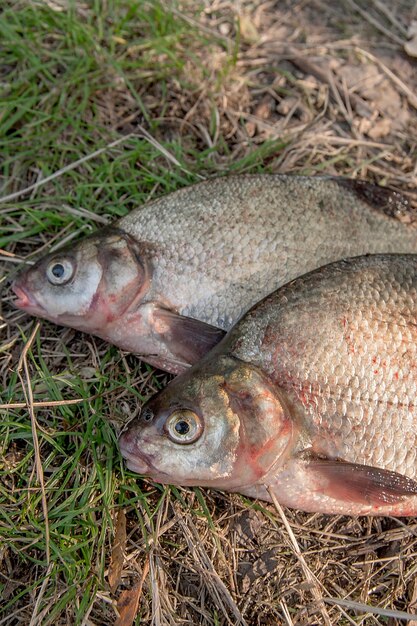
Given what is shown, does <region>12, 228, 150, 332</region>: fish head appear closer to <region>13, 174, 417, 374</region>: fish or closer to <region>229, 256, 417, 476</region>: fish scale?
<region>13, 174, 417, 374</region>: fish

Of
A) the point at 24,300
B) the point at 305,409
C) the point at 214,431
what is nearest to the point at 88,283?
the point at 24,300

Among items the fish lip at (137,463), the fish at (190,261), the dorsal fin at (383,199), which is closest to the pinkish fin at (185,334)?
the fish at (190,261)

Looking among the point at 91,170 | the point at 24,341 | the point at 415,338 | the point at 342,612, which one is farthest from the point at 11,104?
the point at 342,612

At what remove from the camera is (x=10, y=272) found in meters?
3.72

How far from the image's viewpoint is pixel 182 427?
2572mm

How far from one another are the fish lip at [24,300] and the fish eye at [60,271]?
16 centimetres

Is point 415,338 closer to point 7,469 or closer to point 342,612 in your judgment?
point 342,612

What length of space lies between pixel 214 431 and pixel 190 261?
3.49ft

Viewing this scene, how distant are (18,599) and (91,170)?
8.32ft

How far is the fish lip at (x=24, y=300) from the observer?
3332 mm

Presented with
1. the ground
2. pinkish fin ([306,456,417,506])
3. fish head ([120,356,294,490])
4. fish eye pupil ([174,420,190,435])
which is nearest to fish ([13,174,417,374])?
the ground

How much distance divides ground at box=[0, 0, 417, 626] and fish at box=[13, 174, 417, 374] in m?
0.30

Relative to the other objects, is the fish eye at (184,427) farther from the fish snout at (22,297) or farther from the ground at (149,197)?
the fish snout at (22,297)

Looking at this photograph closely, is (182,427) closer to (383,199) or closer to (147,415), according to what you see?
(147,415)
